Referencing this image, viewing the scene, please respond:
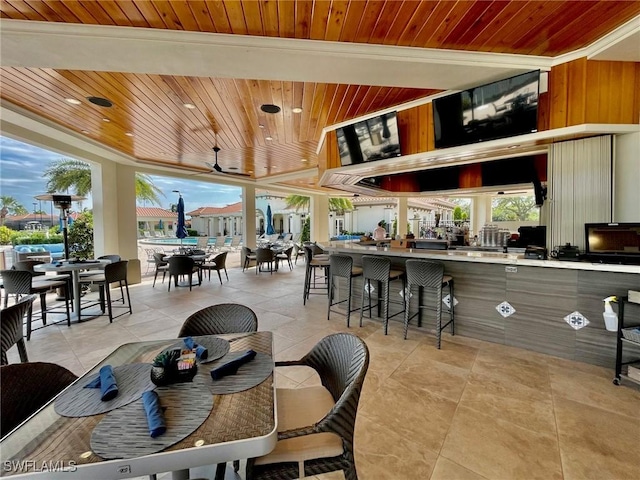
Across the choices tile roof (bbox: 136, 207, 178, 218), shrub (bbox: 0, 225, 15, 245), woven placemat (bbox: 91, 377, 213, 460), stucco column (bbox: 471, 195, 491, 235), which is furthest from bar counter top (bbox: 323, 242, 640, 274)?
tile roof (bbox: 136, 207, 178, 218)

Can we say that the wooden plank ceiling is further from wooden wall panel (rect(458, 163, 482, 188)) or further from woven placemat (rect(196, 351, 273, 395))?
wooden wall panel (rect(458, 163, 482, 188))

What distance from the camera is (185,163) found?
7320 millimetres

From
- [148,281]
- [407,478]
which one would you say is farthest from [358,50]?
[148,281]

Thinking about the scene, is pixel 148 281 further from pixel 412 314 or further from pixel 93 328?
pixel 412 314

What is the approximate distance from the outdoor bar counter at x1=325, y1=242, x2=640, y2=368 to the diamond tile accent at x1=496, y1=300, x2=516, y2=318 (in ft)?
0.03

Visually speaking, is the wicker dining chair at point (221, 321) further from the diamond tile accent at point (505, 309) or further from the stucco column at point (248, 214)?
the stucco column at point (248, 214)

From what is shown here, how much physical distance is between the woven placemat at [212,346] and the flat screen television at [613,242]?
348cm

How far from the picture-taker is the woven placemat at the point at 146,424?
0.87 m

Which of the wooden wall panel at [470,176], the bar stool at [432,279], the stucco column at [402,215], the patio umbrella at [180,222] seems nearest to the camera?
the bar stool at [432,279]

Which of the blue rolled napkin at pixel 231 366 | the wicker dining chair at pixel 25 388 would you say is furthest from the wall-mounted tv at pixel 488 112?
the wicker dining chair at pixel 25 388

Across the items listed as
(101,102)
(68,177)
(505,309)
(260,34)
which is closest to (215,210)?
(68,177)

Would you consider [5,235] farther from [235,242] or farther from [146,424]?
[146,424]

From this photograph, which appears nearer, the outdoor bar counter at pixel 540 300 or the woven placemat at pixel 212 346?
the woven placemat at pixel 212 346

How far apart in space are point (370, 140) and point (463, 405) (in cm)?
334
